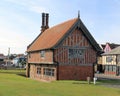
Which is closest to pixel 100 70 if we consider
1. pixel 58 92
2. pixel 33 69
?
pixel 33 69

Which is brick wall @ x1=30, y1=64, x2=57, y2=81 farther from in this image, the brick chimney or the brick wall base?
the brick chimney

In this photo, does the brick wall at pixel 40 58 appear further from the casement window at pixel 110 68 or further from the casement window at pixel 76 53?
the casement window at pixel 110 68

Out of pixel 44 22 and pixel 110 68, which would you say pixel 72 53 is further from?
pixel 110 68

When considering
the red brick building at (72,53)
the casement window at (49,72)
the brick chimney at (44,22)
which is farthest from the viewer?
the brick chimney at (44,22)

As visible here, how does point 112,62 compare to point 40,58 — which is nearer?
point 40,58

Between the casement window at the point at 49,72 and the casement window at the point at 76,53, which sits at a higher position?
the casement window at the point at 76,53

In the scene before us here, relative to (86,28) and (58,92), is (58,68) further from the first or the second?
(58,92)

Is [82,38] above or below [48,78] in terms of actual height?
above

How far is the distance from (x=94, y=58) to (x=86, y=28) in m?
4.48

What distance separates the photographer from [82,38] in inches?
1694

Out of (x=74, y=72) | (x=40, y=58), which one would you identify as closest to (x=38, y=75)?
(x=40, y=58)

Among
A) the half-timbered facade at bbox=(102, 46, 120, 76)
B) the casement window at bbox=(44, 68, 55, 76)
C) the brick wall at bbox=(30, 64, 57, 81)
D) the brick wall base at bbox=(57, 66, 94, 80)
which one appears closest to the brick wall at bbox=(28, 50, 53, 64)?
the brick wall at bbox=(30, 64, 57, 81)

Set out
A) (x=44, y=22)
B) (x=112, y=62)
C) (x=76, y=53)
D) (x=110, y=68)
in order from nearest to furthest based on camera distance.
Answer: (x=76, y=53), (x=44, y=22), (x=112, y=62), (x=110, y=68)

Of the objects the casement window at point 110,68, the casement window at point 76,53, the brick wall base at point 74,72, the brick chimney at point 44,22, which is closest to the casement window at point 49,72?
the brick wall base at point 74,72
